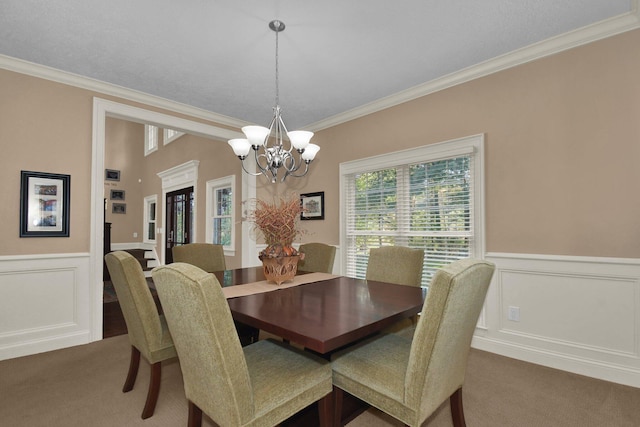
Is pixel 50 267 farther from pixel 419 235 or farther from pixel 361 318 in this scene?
pixel 419 235

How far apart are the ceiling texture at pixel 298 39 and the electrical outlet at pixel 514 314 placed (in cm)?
214

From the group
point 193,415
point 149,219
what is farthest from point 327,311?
point 149,219

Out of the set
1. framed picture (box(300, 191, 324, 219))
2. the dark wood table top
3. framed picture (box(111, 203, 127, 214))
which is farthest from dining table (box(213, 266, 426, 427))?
framed picture (box(111, 203, 127, 214))

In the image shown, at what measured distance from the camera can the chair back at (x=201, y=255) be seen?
2.96 metres

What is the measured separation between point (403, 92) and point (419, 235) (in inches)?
62.1

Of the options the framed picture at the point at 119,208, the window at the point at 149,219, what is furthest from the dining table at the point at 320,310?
the framed picture at the point at 119,208

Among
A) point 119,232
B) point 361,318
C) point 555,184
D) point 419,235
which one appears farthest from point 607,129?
point 119,232

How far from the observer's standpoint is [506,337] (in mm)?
2705

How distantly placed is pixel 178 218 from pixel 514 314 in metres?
6.40

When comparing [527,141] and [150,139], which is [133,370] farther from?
[150,139]

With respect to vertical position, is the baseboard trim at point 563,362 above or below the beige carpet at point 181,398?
above

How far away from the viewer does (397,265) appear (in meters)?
2.55

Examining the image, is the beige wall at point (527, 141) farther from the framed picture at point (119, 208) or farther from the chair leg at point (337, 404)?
the framed picture at point (119, 208)

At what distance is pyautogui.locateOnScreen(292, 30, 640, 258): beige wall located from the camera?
224 cm
